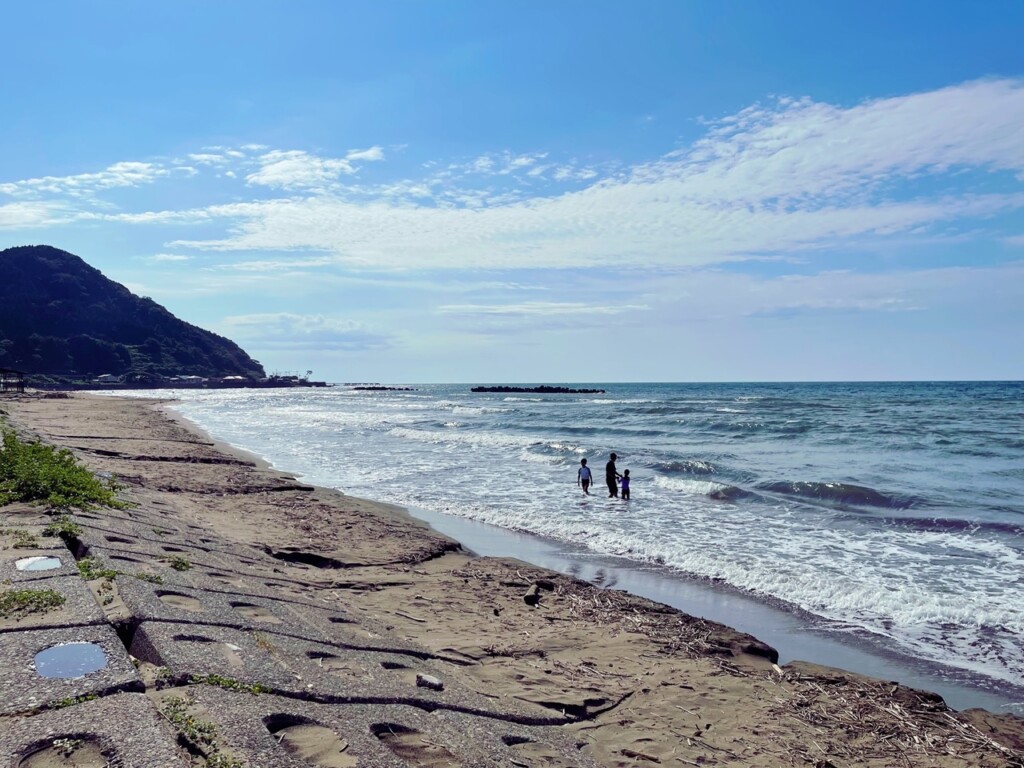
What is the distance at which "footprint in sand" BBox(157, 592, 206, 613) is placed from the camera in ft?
16.9

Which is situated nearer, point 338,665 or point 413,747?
point 413,747

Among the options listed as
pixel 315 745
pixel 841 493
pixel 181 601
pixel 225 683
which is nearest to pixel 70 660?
pixel 225 683

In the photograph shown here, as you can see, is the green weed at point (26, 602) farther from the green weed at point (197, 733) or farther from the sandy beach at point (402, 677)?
the green weed at point (197, 733)

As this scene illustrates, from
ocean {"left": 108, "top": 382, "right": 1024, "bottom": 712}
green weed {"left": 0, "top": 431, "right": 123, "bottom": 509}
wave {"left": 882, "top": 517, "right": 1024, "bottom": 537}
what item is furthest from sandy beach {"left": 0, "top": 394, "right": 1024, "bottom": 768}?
wave {"left": 882, "top": 517, "right": 1024, "bottom": 537}

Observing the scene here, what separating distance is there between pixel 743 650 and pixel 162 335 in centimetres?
17491

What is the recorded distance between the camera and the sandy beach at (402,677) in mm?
3396

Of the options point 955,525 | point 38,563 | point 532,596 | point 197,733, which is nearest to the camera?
point 197,733

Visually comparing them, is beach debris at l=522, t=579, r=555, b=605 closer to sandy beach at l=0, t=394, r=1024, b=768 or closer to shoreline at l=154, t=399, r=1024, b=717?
sandy beach at l=0, t=394, r=1024, b=768

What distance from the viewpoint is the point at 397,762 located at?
11.5 feet

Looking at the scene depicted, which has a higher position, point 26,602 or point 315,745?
point 26,602

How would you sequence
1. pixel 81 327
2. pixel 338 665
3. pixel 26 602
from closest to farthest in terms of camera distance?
pixel 26 602 → pixel 338 665 → pixel 81 327

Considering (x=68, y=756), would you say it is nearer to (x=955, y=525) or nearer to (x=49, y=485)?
(x=49, y=485)

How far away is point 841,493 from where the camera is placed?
18.4 meters

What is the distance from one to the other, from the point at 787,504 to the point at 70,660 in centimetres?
1633
